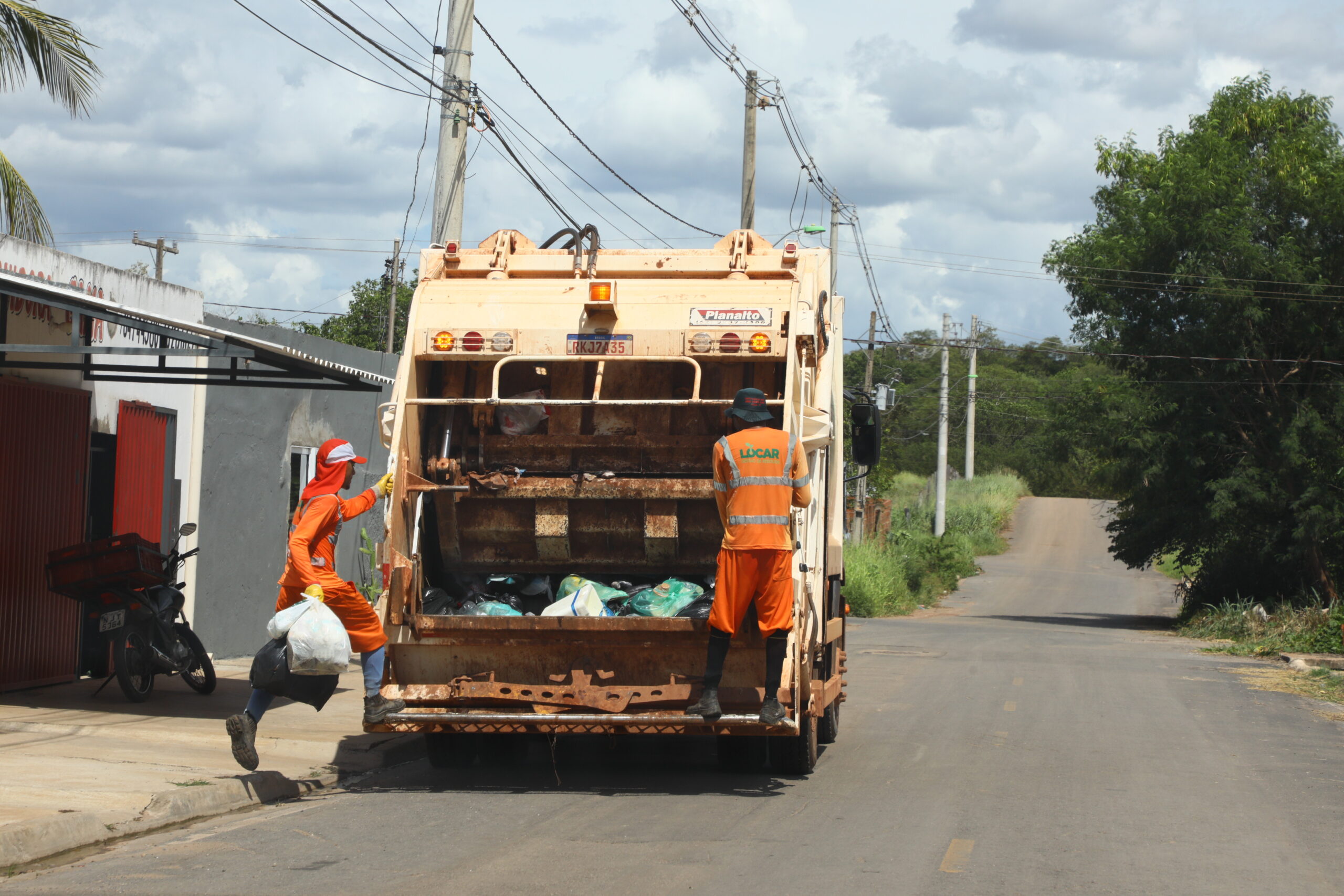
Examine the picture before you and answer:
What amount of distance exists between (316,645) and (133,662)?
13.0ft

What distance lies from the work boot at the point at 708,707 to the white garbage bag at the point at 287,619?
2030 mm

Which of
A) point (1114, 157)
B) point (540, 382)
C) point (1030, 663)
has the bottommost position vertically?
point (1030, 663)

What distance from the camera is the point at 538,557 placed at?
8.24 m

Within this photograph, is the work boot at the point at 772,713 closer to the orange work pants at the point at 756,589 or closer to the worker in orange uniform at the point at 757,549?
the worker in orange uniform at the point at 757,549

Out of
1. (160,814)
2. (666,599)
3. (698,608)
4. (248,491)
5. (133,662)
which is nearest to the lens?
(160,814)

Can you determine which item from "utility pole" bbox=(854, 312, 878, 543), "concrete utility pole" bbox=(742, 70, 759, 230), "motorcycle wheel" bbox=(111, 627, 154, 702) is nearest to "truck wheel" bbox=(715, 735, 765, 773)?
"motorcycle wheel" bbox=(111, 627, 154, 702)

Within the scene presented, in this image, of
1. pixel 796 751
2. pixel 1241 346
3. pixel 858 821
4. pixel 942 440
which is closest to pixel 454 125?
pixel 796 751

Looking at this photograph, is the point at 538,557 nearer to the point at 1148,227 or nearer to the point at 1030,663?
the point at 1030,663

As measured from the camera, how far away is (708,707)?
7152 mm

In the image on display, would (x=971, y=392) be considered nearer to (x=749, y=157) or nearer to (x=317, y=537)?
(x=749, y=157)

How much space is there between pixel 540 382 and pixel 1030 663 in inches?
435

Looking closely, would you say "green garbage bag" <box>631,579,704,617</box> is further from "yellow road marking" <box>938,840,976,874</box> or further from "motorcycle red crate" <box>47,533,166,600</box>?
"motorcycle red crate" <box>47,533,166,600</box>

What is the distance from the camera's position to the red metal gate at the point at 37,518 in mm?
10383

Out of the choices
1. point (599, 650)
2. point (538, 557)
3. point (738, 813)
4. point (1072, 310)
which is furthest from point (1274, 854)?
point (1072, 310)
